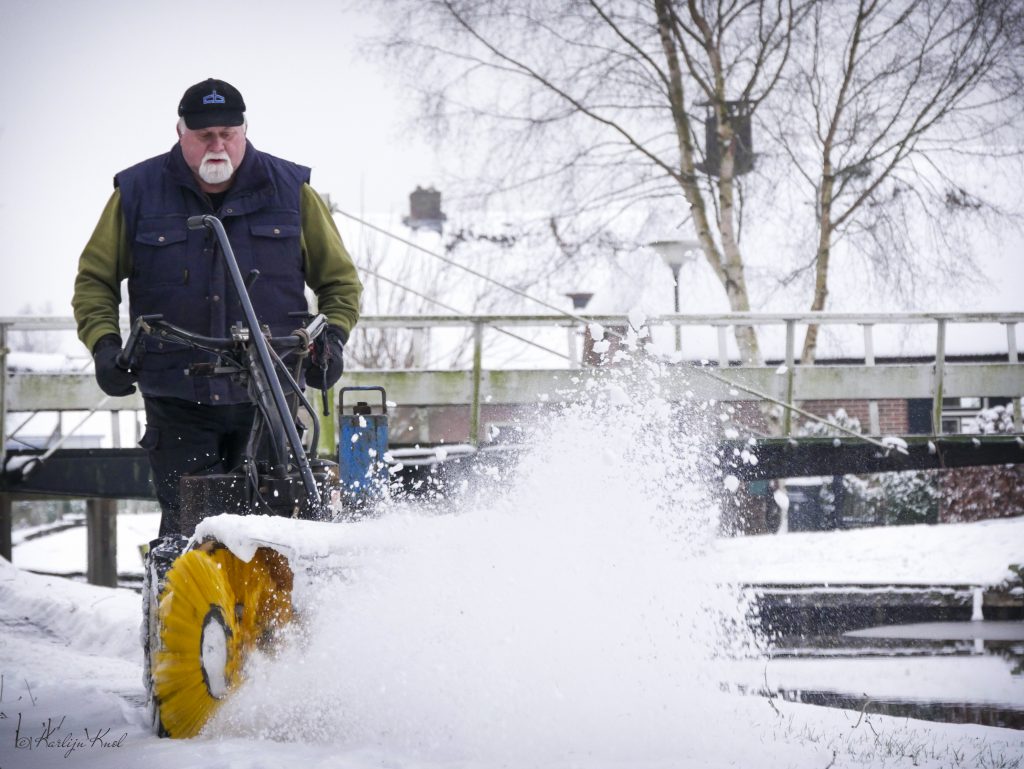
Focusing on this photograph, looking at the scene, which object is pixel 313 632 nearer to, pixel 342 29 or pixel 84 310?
pixel 84 310

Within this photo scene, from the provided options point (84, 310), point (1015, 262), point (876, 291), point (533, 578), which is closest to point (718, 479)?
point (876, 291)

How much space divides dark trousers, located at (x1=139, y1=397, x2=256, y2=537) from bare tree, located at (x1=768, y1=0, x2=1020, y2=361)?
428 inches

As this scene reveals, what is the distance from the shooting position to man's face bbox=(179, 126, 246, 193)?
324 cm

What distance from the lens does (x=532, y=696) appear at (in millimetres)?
3059

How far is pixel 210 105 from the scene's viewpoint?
10.5 feet

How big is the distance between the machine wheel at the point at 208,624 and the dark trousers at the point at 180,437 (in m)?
0.65

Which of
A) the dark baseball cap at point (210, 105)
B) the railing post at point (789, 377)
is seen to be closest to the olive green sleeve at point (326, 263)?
the dark baseball cap at point (210, 105)

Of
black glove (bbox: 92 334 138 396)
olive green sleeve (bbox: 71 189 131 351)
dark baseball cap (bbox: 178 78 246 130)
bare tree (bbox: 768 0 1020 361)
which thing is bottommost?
black glove (bbox: 92 334 138 396)

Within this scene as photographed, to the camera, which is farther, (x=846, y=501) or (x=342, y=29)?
(x=846, y=501)

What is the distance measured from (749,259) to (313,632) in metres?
13.1

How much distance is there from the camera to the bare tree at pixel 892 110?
42.6 feet

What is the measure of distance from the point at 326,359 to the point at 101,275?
2.34 feet

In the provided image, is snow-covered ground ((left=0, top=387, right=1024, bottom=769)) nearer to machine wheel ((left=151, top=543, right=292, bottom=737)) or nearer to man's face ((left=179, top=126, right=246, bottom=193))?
machine wheel ((left=151, top=543, right=292, bottom=737))
